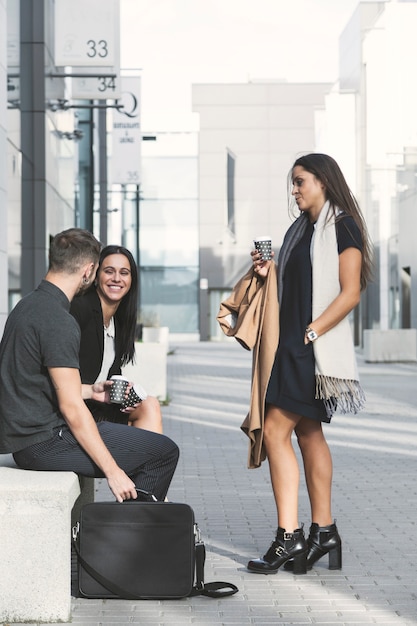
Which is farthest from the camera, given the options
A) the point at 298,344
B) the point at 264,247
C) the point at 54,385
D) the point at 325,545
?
the point at 325,545

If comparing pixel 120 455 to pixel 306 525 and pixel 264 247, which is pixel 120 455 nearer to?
pixel 264 247

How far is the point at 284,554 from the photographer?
20.5 ft

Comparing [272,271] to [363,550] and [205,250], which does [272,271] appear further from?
[205,250]

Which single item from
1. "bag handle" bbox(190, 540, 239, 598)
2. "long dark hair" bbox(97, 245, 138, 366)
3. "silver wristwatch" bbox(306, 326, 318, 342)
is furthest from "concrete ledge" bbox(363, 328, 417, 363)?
"bag handle" bbox(190, 540, 239, 598)

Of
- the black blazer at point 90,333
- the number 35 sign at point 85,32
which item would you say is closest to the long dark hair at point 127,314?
the black blazer at point 90,333

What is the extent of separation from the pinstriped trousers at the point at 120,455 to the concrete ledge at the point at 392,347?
85.3 feet

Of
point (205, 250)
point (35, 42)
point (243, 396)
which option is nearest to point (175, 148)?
point (205, 250)

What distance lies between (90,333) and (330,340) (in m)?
1.28

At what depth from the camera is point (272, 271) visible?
20.7ft

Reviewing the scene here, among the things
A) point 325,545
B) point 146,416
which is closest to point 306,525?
point 325,545

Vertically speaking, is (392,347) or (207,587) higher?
(392,347)

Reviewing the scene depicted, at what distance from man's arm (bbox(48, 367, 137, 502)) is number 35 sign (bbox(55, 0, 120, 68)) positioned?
14358mm

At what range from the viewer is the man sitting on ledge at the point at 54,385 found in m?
5.44

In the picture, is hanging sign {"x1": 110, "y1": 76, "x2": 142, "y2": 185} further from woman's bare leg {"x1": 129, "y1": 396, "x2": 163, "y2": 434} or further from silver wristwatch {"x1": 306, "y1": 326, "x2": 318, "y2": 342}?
silver wristwatch {"x1": 306, "y1": 326, "x2": 318, "y2": 342}
